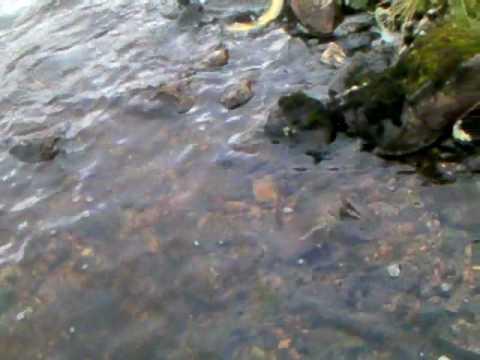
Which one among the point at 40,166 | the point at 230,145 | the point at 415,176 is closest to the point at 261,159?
the point at 230,145

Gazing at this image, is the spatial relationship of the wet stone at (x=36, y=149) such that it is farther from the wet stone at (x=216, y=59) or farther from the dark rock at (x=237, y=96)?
the wet stone at (x=216, y=59)

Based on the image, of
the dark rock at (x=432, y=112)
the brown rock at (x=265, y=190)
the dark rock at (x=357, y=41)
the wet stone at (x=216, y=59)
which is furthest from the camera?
the wet stone at (x=216, y=59)

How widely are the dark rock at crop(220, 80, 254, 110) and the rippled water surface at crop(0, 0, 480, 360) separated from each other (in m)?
0.12

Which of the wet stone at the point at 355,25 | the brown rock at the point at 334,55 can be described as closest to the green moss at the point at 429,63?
the brown rock at the point at 334,55

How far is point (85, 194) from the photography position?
21.6 feet

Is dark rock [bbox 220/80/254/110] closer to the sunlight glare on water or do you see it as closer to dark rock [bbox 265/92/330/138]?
dark rock [bbox 265/92/330/138]

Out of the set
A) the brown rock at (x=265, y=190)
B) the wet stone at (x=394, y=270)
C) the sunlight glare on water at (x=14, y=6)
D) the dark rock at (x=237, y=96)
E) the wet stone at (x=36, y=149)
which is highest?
the sunlight glare on water at (x=14, y=6)

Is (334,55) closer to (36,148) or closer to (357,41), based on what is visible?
(357,41)

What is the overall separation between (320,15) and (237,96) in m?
2.02

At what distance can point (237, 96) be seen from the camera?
738cm

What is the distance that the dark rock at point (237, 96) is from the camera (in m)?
7.37

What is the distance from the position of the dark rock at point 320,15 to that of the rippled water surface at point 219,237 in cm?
40

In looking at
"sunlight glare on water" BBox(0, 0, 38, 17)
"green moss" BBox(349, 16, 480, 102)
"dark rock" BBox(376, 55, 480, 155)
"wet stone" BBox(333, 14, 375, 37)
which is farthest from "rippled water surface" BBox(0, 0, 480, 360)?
"sunlight glare on water" BBox(0, 0, 38, 17)

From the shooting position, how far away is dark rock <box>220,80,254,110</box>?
737 centimetres
